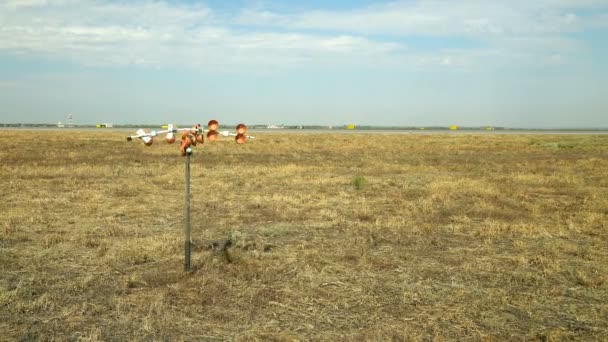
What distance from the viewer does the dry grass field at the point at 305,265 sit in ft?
18.5

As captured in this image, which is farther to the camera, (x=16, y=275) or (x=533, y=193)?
(x=533, y=193)

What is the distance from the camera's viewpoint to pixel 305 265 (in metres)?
7.96

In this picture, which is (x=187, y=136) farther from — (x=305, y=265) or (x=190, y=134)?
(x=305, y=265)

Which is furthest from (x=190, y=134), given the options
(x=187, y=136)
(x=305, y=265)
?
(x=305, y=265)

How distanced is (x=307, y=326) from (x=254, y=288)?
1451 millimetres

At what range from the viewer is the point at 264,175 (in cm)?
2177

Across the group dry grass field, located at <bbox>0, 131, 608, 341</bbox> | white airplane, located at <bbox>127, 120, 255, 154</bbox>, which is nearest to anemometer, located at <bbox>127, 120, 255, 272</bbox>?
white airplane, located at <bbox>127, 120, 255, 154</bbox>

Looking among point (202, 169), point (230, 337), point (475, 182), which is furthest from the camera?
point (202, 169)

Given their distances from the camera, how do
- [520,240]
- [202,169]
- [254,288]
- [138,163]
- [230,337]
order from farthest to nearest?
[138,163] → [202,169] → [520,240] → [254,288] → [230,337]

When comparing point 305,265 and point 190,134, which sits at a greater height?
point 190,134

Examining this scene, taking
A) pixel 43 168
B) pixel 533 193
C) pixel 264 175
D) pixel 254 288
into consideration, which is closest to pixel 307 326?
pixel 254 288

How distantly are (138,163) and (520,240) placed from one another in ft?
68.9

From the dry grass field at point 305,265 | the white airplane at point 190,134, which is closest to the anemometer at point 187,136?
the white airplane at point 190,134

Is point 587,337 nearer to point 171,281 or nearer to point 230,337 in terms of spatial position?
point 230,337
